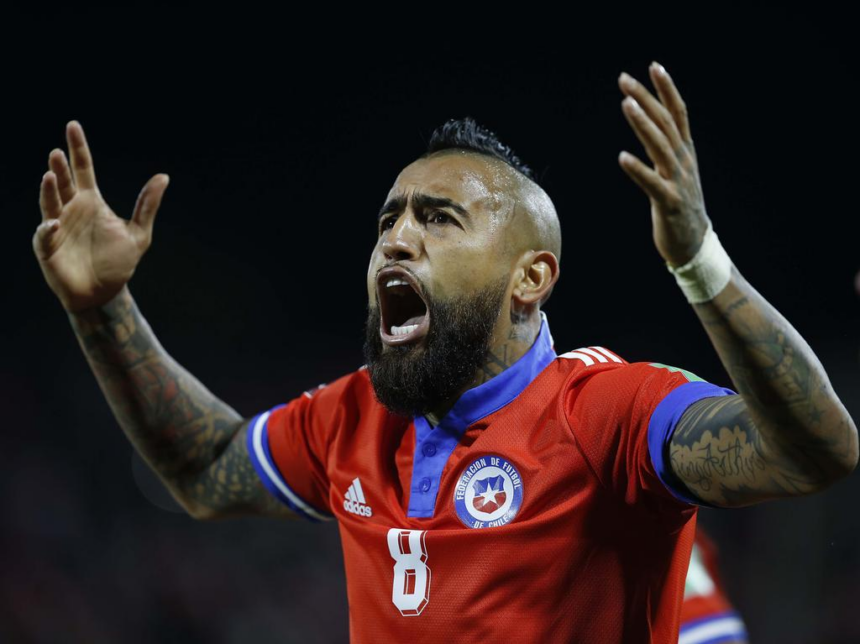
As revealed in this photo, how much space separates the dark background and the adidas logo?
4.17 metres

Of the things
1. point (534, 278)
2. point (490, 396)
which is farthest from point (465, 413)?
point (534, 278)

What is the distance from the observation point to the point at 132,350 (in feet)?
9.09

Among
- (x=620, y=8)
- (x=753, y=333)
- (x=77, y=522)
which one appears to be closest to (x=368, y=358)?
(x=753, y=333)

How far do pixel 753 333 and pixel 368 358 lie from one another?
117cm

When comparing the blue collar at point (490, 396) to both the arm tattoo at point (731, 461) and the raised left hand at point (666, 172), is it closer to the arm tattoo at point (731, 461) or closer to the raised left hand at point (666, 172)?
the arm tattoo at point (731, 461)

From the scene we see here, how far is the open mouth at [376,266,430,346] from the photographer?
246 cm

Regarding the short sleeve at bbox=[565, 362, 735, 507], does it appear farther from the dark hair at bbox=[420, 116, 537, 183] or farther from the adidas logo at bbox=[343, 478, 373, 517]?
the dark hair at bbox=[420, 116, 537, 183]

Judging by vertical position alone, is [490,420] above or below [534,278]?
below

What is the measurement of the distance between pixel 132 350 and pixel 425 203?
980 mm

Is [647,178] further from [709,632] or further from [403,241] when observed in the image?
[709,632]

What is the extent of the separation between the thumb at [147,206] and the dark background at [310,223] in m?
3.98

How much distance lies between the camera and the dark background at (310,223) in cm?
664

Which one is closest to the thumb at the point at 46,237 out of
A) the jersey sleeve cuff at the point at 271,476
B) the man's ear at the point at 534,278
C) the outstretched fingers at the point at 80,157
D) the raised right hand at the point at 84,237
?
the raised right hand at the point at 84,237

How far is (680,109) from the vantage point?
173cm
